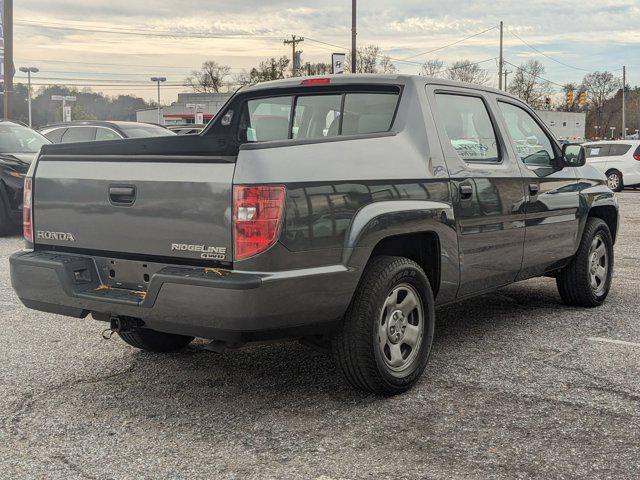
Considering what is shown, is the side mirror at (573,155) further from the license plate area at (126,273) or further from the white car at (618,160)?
the white car at (618,160)

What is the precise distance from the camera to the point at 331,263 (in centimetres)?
371

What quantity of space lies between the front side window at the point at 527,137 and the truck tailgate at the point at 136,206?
269 cm

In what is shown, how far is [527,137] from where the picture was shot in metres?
5.73

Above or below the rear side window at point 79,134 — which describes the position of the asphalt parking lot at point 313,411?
below

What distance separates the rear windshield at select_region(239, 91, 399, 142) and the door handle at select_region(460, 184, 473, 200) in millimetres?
609

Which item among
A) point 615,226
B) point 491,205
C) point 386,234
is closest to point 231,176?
point 386,234

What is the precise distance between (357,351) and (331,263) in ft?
1.72

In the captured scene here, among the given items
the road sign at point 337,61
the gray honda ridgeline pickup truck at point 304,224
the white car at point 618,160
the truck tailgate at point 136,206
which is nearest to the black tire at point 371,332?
the gray honda ridgeline pickup truck at point 304,224

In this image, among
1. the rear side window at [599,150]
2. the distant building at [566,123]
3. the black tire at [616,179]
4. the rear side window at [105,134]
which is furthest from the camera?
the distant building at [566,123]

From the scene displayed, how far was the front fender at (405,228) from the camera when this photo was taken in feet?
12.5

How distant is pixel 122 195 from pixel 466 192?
2.05 meters

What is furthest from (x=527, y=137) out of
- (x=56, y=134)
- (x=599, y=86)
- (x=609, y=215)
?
(x=599, y=86)

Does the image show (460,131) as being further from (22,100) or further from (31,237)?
(22,100)

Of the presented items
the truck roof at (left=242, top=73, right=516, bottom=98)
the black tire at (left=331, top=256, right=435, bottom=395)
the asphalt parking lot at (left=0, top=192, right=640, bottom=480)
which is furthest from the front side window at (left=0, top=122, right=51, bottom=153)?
the black tire at (left=331, top=256, right=435, bottom=395)
